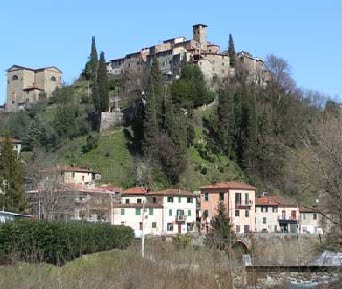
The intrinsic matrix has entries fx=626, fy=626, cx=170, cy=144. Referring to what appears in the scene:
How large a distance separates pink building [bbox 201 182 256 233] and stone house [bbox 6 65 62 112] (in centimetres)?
5010

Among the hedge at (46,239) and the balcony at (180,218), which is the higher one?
the balcony at (180,218)

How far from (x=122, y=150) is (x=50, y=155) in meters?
8.72

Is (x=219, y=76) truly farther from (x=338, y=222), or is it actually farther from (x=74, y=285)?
(x=74, y=285)

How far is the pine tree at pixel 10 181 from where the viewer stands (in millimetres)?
40906

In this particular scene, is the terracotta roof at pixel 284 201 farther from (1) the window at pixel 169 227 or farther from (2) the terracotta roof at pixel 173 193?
(1) the window at pixel 169 227

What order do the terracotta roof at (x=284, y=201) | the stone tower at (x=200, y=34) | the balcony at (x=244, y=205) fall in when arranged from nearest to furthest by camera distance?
the balcony at (x=244, y=205) → the terracotta roof at (x=284, y=201) → the stone tower at (x=200, y=34)

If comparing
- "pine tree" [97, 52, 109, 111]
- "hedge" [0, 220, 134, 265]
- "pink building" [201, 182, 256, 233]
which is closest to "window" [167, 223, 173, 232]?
"pink building" [201, 182, 256, 233]

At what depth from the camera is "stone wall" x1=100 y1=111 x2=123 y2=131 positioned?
253 ft

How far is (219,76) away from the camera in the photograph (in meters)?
93.6

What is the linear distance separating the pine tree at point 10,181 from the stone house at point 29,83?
6262cm

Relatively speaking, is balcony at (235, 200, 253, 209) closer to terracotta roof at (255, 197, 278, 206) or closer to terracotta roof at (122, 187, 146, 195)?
terracotta roof at (255, 197, 278, 206)

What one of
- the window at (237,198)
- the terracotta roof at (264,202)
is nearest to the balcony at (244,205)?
the window at (237,198)

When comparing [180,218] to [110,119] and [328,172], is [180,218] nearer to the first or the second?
[110,119]

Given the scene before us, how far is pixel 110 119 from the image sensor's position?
255ft
